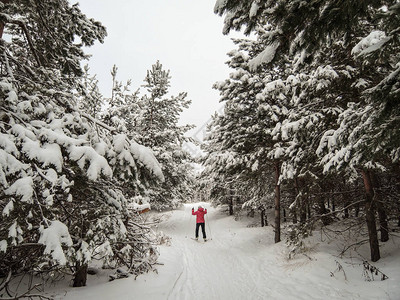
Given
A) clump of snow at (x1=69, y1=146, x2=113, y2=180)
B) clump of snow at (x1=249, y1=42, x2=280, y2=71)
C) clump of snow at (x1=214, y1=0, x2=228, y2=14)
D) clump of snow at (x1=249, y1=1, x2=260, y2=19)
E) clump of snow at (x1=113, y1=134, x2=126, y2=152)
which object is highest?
clump of snow at (x1=214, y1=0, x2=228, y2=14)

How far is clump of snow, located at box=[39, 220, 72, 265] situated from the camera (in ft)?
7.90

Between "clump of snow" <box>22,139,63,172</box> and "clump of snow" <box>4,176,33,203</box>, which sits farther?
"clump of snow" <box>22,139,63,172</box>

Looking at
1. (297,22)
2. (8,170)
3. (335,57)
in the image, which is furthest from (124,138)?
(335,57)

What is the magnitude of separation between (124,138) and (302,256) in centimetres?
705

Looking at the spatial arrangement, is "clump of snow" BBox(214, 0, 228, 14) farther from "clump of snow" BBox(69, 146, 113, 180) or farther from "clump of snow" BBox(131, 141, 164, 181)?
"clump of snow" BBox(69, 146, 113, 180)

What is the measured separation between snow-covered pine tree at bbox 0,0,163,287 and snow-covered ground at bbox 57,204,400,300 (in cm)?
76

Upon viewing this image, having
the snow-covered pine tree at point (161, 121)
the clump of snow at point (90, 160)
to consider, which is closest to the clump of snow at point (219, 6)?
the clump of snow at point (90, 160)

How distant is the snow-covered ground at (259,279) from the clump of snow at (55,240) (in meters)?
2.34

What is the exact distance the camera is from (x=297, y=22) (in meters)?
2.59

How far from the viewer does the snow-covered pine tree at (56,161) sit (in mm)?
2543

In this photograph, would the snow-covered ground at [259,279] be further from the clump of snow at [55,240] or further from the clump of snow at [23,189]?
the clump of snow at [23,189]

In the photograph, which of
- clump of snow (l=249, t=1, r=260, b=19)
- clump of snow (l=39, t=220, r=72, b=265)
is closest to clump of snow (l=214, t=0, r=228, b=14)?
clump of snow (l=249, t=1, r=260, b=19)

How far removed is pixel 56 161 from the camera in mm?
2580

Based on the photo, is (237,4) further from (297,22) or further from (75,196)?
(75,196)
